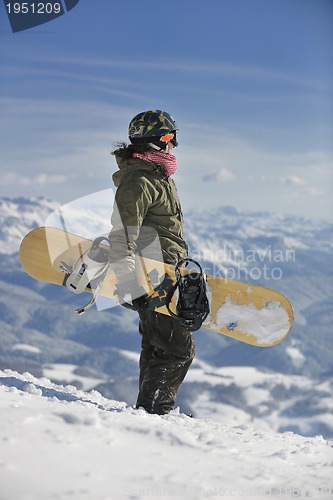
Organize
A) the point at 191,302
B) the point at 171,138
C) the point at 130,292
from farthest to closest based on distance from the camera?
the point at 171,138 → the point at 191,302 → the point at 130,292

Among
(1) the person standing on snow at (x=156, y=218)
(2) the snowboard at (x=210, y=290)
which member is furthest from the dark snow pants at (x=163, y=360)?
(2) the snowboard at (x=210, y=290)

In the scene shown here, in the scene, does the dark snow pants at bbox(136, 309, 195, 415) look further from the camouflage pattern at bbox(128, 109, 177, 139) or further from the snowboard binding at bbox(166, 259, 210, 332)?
the camouflage pattern at bbox(128, 109, 177, 139)

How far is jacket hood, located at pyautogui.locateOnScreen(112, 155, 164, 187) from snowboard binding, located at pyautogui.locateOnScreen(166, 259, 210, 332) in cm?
109

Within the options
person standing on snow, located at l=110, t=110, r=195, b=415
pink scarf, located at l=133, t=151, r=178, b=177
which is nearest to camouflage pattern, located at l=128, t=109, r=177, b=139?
person standing on snow, located at l=110, t=110, r=195, b=415

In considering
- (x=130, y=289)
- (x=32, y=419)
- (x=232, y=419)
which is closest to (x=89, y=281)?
(x=130, y=289)

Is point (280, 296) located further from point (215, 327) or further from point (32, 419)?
point (32, 419)

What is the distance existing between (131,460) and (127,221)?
245cm

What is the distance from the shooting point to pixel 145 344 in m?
6.51

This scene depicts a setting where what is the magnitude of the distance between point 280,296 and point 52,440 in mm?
3088

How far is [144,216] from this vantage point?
5859 millimetres

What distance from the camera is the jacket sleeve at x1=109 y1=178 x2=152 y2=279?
5.47m

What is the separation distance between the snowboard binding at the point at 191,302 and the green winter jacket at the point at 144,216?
17.2 inches

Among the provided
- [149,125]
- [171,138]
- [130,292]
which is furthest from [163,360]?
[149,125]

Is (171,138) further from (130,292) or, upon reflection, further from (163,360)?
(163,360)
